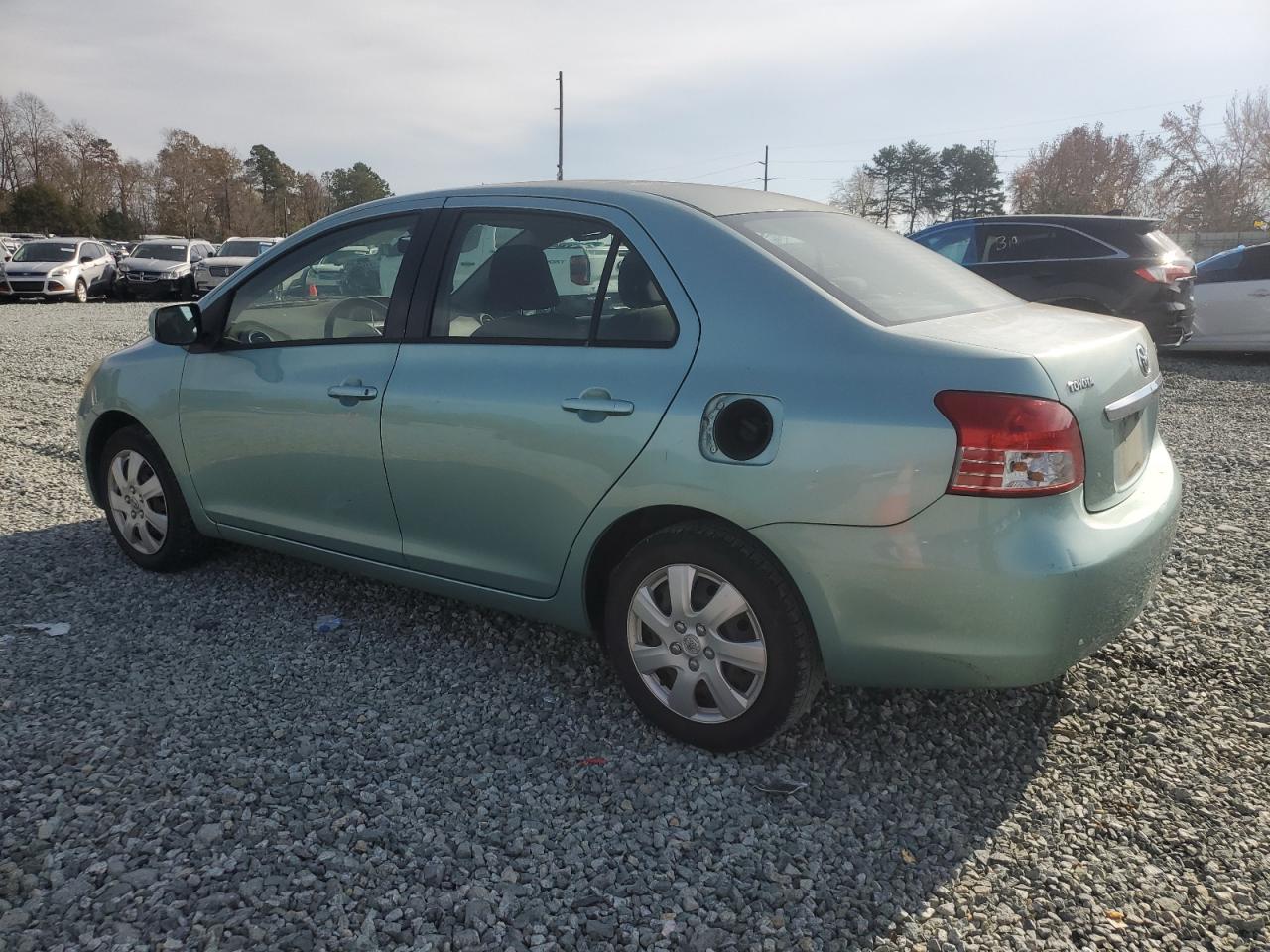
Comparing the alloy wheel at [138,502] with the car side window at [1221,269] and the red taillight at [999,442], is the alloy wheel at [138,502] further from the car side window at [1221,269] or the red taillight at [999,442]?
the car side window at [1221,269]

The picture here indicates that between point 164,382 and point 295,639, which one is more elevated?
point 164,382

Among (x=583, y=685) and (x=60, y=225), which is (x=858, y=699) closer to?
(x=583, y=685)

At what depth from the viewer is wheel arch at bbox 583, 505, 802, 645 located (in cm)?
279

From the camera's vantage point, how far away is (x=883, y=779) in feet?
9.37

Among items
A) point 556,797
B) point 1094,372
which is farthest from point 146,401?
point 1094,372

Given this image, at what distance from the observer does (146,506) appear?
14.5 ft

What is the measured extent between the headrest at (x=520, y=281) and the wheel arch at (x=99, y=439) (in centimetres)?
208

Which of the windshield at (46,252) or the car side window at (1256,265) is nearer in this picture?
the car side window at (1256,265)

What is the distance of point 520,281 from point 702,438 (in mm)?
999

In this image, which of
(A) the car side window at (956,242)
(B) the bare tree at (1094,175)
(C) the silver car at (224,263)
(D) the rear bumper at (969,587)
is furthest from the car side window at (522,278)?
(B) the bare tree at (1094,175)

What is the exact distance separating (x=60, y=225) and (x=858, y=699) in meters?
64.7

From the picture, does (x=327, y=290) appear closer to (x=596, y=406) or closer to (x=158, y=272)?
(x=596, y=406)

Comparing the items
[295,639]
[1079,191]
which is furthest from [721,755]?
[1079,191]

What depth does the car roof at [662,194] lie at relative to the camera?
319 cm
